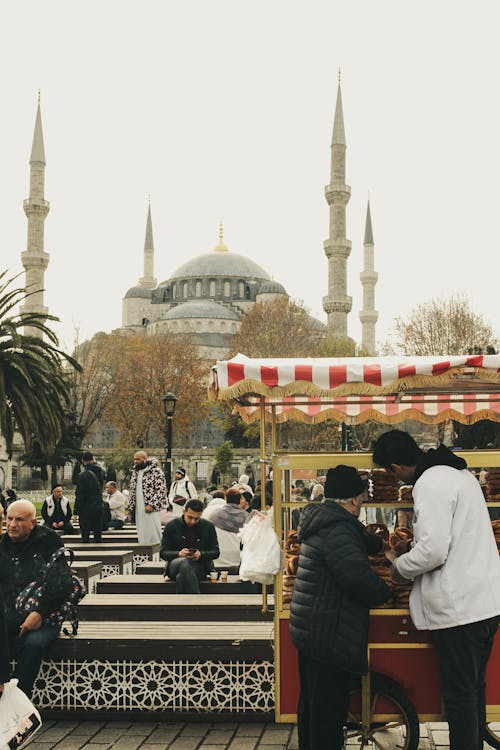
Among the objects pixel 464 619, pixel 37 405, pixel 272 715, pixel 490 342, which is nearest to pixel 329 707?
pixel 464 619

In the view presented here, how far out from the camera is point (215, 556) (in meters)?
8.02

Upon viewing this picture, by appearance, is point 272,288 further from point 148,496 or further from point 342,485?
point 342,485

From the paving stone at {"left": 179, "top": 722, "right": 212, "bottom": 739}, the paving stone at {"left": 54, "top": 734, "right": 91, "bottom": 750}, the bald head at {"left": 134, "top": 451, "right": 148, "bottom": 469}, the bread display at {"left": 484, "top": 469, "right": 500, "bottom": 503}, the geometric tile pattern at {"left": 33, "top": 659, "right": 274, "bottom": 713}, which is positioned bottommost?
the paving stone at {"left": 179, "top": 722, "right": 212, "bottom": 739}

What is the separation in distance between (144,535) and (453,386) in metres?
8.02

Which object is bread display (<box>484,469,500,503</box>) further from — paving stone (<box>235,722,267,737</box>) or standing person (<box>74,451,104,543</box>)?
standing person (<box>74,451,104,543</box>)

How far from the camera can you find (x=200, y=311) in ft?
301

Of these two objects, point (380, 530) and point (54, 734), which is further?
point (380, 530)

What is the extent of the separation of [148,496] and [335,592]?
29.2 feet

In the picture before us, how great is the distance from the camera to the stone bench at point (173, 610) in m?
6.72

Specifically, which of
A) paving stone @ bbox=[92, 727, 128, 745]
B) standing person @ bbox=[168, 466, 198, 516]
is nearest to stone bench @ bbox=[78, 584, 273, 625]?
paving stone @ bbox=[92, 727, 128, 745]

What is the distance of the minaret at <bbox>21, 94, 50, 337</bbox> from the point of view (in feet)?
189

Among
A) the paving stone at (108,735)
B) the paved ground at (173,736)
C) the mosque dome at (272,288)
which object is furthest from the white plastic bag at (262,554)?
the mosque dome at (272,288)

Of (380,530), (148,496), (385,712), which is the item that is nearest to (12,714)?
(385,712)

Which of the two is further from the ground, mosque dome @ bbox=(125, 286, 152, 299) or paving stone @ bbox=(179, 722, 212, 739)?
mosque dome @ bbox=(125, 286, 152, 299)
